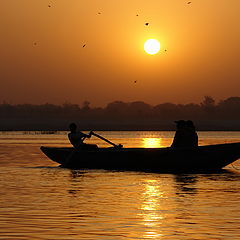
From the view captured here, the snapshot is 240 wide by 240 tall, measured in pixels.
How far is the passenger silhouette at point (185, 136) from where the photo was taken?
37.5 meters

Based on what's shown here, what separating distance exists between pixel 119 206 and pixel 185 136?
15.1 m

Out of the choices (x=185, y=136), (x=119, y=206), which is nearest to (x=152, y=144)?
(x=185, y=136)

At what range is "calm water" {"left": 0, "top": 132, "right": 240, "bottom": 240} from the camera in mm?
18062

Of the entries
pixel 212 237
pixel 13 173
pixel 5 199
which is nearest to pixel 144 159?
pixel 13 173

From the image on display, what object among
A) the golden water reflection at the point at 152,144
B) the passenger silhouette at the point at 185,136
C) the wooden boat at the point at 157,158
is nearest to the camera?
the passenger silhouette at the point at 185,136

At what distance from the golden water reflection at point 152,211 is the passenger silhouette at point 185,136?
21.8 ft

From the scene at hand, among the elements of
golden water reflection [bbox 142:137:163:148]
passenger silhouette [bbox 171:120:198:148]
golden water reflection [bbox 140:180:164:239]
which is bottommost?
golden water reflection [bbox 140:180:164:239]

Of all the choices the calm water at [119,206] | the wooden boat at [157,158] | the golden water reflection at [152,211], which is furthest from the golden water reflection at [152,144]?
the golden water reflection at [152,211]

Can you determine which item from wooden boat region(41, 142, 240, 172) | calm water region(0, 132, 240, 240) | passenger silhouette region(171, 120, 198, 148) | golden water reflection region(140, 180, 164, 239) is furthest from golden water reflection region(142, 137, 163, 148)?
golden water reflection region(140, 180, 164, 239)

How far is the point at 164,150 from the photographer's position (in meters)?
38.1

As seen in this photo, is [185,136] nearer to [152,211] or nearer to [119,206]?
[119,206]

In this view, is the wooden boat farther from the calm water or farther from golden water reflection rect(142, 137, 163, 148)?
golden water reflection rect(142, 137, 163, 148)

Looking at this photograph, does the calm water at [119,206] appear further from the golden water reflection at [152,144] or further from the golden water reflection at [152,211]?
the golden water reflection at [152,144]

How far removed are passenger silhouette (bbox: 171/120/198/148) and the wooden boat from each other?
47cm
